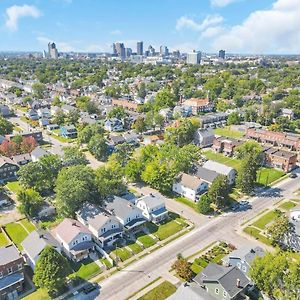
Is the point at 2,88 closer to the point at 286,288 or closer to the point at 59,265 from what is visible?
the point at 59,265

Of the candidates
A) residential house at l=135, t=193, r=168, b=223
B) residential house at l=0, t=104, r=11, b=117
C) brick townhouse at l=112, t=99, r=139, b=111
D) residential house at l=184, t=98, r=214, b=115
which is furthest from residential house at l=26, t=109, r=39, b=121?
residential house at l=135, t=193, r=168, b=223

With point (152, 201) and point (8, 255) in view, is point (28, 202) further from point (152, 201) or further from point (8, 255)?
point (152, 201)

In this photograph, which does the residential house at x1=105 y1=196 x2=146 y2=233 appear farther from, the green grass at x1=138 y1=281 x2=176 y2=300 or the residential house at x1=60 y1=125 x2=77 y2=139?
the residential house at x1=60 y1=125 x2=77 y2=139

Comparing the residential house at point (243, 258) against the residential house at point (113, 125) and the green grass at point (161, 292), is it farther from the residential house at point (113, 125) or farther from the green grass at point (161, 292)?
the residential house at point (113, 125)

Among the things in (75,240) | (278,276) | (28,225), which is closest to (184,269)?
(278,276)

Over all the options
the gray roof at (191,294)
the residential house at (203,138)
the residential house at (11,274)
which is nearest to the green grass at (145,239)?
the gray roof at (191,294)

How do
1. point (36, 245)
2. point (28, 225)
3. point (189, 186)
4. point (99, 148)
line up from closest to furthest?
1. point (36, 245)
2. point (28, 225)
3. point (189, 186)
4. point (99, 148)
